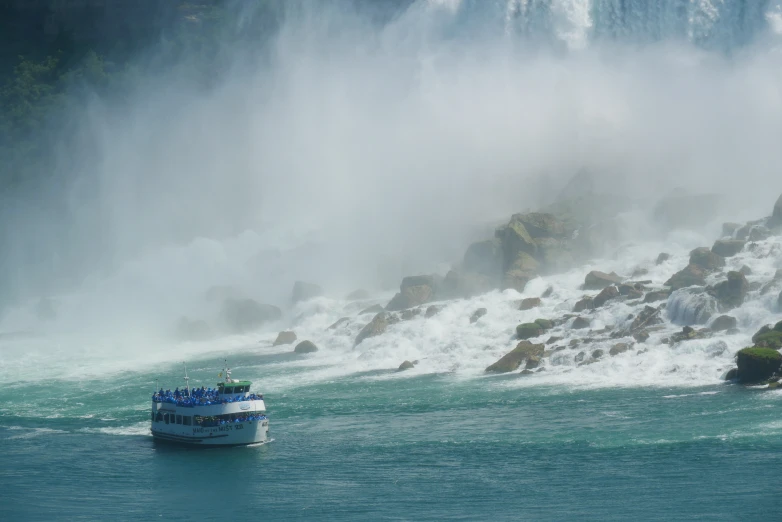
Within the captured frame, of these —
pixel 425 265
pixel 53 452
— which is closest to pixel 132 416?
pixel 53 452

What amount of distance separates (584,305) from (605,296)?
119 cm

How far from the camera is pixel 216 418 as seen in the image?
38.9 metres

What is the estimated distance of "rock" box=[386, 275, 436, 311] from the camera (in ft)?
210

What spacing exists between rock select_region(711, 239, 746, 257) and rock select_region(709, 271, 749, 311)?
776cm

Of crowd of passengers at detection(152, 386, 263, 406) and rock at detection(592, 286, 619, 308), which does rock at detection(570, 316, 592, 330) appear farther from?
crowd of passengers at detection(152, 386, 263, 406)

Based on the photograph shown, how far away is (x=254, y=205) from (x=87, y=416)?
61255 millimetres

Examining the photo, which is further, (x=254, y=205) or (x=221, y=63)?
(x=221, y=63)

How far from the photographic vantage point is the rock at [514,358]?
48.7 meters

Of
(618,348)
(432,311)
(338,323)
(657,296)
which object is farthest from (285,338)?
(618,348)

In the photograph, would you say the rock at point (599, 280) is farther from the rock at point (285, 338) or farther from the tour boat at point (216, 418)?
the tour boat at point (216, 418)

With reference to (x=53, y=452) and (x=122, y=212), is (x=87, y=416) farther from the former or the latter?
(x=122, y=212)

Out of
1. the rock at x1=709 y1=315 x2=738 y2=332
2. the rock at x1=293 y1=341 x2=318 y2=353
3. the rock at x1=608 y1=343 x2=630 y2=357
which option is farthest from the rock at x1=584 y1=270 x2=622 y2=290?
the rock at x1=293 y1=341 x2=318 y2=353

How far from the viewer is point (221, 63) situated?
122562mm

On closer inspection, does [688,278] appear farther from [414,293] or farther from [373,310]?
[373,310]
